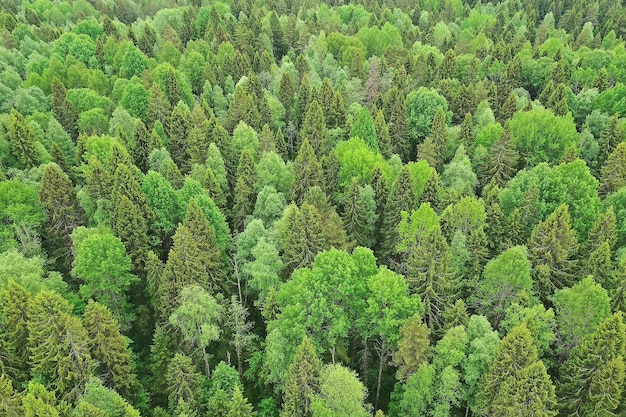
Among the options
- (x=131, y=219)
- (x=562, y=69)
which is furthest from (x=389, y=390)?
(x=562, y=69)

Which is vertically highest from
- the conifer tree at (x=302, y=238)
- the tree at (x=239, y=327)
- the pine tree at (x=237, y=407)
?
the conifer tree at (x=302, y=238)

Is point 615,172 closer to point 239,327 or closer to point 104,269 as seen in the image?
point 239,327

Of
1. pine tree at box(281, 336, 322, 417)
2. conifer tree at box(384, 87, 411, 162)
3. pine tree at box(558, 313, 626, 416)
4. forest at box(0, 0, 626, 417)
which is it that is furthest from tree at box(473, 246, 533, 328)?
conifer tree at box(384, 87, 411, 162)

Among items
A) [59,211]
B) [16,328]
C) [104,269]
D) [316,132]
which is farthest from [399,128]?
[16,328]

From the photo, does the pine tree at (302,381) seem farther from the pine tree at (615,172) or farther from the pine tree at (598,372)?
the pine tree at (615,172)

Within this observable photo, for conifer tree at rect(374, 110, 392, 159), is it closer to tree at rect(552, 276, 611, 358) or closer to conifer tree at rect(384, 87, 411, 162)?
conifer tree at rect(384, 87, 411, 162)

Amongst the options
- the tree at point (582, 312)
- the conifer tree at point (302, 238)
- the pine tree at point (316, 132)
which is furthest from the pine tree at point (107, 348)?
the pine tree at point (316, 132)
